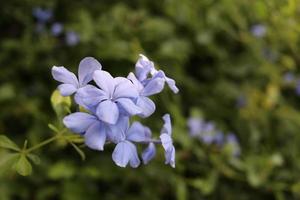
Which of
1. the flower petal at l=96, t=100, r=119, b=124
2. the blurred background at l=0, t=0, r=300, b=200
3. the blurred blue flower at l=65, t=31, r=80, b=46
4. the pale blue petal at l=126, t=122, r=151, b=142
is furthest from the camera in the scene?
the blurred blue flower at l=65, t=31, r=80, b=46

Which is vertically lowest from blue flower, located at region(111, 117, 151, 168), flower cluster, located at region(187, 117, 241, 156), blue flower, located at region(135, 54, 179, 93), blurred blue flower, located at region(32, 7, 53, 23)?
flower cluster, located at region(187, 117, 241, 156)

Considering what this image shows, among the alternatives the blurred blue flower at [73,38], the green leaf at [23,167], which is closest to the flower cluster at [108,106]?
the green leaf at [23,167]

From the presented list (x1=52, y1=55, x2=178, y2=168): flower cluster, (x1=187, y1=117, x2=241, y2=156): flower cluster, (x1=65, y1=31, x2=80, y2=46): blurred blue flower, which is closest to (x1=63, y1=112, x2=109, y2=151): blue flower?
(x1=52, y1=55, x2=178, y2=168): flower cluster

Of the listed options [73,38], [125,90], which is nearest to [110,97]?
[125,90]

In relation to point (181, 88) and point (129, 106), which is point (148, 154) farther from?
point (181, 88)

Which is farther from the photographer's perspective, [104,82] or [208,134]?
[208,134]

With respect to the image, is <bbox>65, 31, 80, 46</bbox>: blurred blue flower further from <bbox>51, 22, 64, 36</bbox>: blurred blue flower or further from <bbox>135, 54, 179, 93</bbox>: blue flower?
<bbox>135, 54, 179, 93</bbox>: blue flower

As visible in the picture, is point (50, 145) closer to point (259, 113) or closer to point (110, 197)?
point (110, 197)

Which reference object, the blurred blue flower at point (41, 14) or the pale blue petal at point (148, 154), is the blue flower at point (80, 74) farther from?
the blurred blue flower at point (41, 14)
